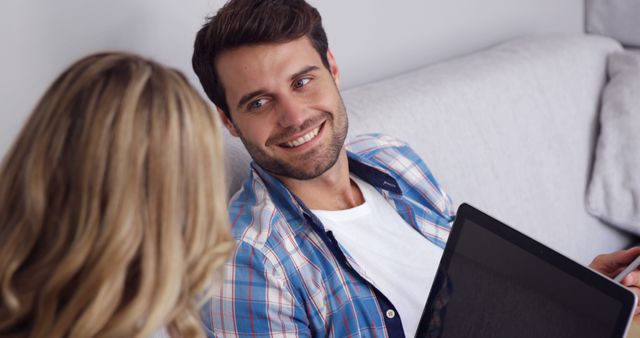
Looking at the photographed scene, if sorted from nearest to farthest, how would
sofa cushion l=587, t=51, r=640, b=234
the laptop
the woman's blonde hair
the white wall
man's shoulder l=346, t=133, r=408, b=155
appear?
the woman's blonde hair < the laptop < the white wall < man's shoulder l=346, t=133, r=408, b=155 < sofa cushion l=587, t=51, r=640, b=234

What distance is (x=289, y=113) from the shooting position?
1277 mm

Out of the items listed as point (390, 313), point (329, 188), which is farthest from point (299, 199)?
point (390, 313)

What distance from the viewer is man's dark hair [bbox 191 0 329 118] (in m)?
1.25

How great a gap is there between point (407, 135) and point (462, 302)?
0.64m

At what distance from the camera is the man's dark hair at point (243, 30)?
1.25 m

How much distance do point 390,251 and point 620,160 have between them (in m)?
0.81

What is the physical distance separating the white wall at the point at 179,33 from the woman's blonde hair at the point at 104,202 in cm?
52

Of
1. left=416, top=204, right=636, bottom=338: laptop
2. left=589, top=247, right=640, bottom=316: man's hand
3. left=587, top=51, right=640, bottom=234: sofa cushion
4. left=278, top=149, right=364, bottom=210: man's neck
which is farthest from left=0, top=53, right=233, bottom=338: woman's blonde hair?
left=587, top=51, right=640, bottom=234: sofa cushion

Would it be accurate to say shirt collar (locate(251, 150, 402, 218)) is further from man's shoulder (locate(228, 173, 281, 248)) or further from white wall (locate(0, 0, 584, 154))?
white wall (locate(0, 0, 584, 154))

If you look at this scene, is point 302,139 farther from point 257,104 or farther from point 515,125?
point 515,125

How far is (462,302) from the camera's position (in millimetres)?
988

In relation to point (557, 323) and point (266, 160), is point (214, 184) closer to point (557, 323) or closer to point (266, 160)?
point (557, 323)

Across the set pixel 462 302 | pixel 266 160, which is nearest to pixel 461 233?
pixel 462 302

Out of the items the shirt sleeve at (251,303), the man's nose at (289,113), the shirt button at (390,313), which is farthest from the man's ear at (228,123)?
the shirt button at (390,313)
